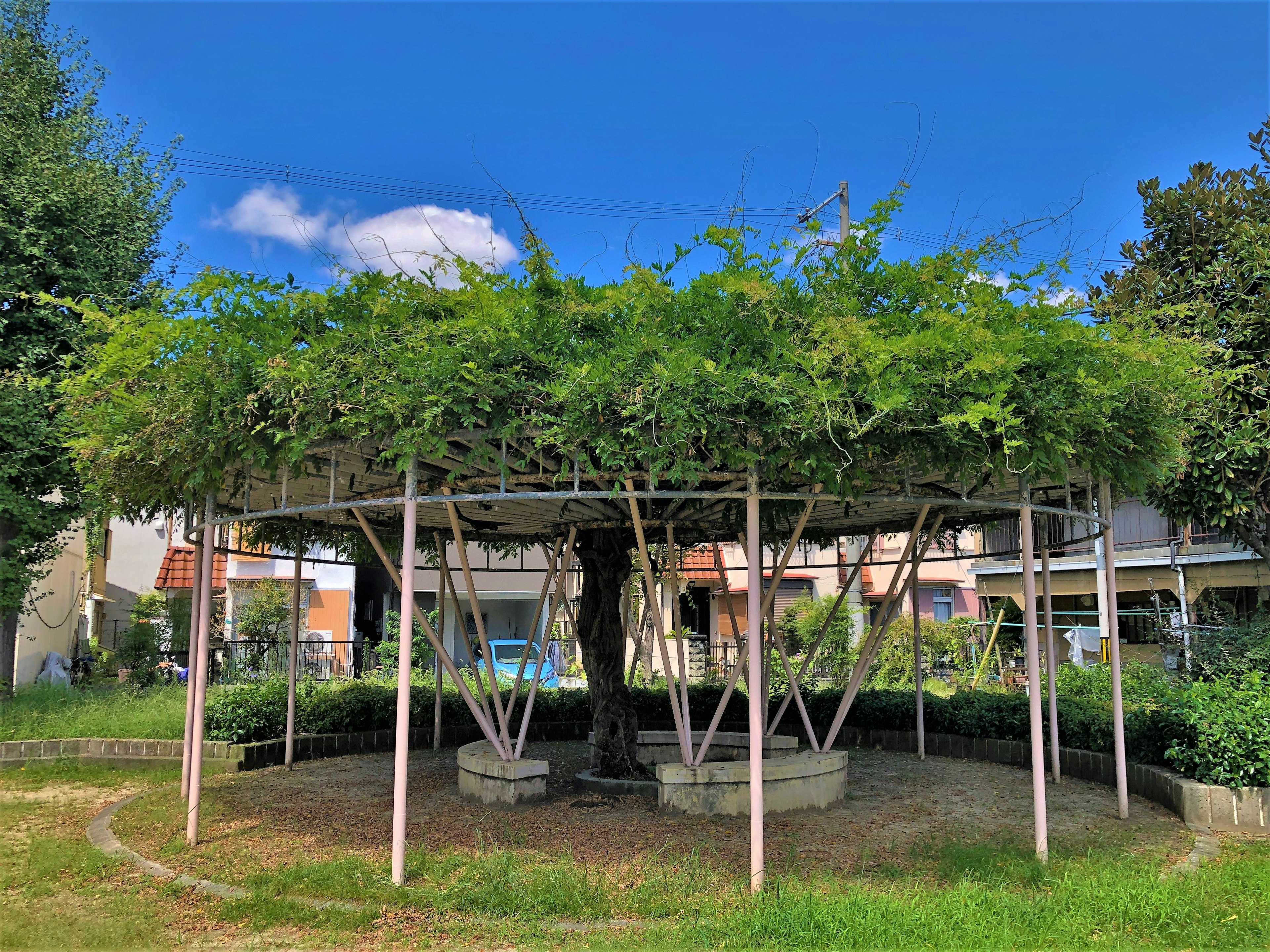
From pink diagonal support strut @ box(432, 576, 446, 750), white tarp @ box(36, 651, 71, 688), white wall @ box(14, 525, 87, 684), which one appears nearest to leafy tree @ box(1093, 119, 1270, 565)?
pink diagonal support strut @ box(432, 576, 446, 750)

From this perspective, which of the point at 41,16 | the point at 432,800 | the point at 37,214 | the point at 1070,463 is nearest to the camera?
the point at 1070,463

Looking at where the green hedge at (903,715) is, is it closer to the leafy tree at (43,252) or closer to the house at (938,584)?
the leafy tree at (43,252)

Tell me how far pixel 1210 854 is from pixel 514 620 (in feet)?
90.5

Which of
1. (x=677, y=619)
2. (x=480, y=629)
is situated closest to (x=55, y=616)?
(x=480, y=629)

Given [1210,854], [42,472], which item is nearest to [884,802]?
[1210,854]

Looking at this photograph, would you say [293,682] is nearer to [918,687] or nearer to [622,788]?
[622,788]

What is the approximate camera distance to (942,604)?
36844 mm

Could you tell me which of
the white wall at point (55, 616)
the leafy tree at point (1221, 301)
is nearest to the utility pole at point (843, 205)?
the leafy tree at point (1221, 301)

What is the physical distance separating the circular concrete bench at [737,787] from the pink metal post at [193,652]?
14.3 feet

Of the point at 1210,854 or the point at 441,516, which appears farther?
the point at 441,516

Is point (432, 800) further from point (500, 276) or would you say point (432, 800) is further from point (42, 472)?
point (42, 472)

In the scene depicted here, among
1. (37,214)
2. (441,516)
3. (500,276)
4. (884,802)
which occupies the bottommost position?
(884,802)

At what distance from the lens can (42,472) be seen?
13914 mm

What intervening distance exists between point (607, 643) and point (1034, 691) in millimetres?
5020
